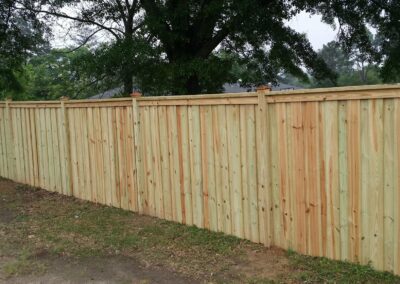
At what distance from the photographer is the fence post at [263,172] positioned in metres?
4.73

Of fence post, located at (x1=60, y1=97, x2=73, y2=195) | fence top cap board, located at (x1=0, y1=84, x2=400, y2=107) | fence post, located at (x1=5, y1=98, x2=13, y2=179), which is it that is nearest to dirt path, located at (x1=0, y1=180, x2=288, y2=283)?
fence post, located at (x1=60, y1=97, x2=73, y2=195)

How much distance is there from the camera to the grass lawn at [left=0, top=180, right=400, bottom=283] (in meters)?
4.23

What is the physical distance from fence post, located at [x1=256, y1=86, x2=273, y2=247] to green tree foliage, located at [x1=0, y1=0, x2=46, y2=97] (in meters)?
8.56

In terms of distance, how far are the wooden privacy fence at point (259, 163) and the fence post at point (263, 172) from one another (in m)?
0.01

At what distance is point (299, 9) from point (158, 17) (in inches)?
124

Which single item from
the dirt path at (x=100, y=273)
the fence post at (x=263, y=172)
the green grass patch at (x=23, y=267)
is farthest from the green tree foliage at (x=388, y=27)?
the green grass patch at (x=23, y=267)

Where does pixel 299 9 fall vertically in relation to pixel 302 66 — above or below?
above

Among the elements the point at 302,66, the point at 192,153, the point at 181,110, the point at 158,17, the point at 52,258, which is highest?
the point at 158,17

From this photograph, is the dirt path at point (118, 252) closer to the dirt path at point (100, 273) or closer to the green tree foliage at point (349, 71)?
the dirt path at point (100, 273)

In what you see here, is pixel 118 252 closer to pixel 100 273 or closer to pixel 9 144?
pixel 100 273

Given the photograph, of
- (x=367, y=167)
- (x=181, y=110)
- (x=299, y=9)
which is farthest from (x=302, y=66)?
(x=367, y=167)

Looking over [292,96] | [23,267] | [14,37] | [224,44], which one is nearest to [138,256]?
[23,267]

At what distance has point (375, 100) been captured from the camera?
3.81m

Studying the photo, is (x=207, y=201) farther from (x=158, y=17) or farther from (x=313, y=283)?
(x=158, y=17)
